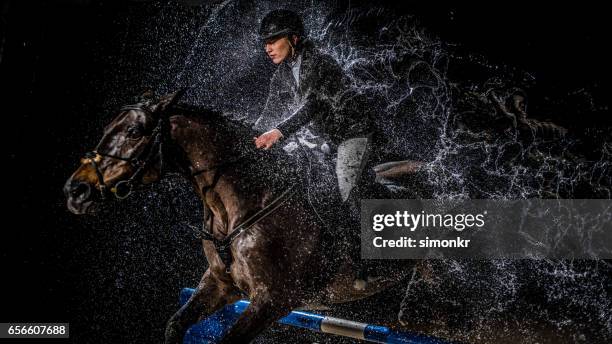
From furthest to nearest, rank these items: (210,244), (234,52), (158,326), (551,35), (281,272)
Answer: (158,326), (234,52), (551,35), (210,244), (281,272)

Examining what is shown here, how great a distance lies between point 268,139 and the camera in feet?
7.06

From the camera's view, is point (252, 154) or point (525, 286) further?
point (525, 286)

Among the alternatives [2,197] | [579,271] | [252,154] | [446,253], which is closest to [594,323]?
[579,271]

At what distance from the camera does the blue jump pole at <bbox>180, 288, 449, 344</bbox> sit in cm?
238

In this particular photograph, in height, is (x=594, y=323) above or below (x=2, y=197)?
below

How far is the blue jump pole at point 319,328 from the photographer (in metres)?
2.38

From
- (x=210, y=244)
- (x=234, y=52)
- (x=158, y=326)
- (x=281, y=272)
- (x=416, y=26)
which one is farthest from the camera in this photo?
Answer: (x=158, y=326)

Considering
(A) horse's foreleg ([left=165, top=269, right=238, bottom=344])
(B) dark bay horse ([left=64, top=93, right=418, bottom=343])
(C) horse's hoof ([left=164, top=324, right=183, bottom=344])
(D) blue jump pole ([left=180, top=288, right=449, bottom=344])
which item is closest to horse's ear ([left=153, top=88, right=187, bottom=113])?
(B) dark bay horse ([left=64, top=93, right=418, bottom=343])

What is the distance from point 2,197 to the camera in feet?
11.1

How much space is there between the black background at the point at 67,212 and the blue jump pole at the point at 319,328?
829 millimetres

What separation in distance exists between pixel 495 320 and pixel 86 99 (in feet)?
11.0

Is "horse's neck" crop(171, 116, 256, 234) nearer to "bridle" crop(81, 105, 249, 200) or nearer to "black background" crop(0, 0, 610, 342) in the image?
"bridle" crop(81, 105, 249, 200)

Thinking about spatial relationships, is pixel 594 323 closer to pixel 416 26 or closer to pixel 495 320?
pixel 495 320

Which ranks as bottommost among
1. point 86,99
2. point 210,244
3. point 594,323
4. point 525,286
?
point 594,323
